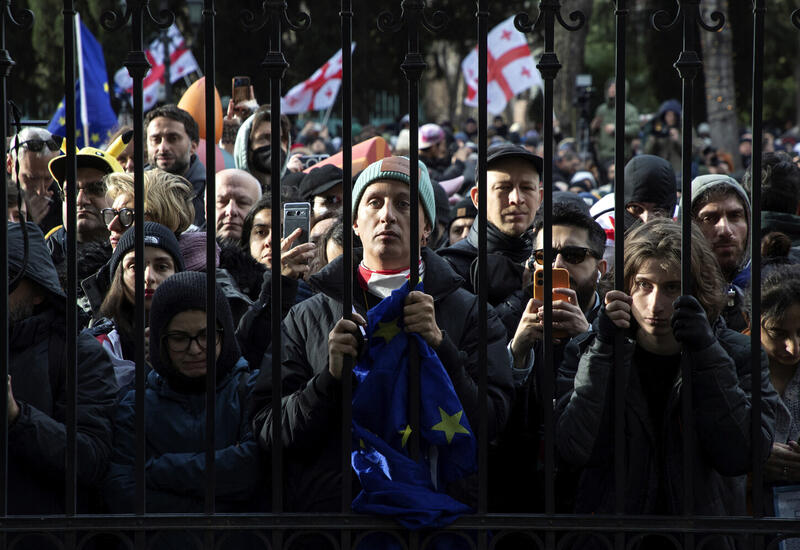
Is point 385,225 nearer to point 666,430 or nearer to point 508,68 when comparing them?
point 666,430

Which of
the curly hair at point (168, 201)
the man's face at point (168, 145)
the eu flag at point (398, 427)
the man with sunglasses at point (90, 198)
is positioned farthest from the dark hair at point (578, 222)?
the man's face at point (168, 145)

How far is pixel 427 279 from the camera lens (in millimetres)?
3432

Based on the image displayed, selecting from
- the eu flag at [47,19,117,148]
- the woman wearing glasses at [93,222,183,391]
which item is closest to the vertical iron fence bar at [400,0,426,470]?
the woman wearing glasses at [93,222,183,391]

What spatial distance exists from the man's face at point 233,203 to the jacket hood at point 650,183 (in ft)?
6.11

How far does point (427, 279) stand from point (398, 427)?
56 cm

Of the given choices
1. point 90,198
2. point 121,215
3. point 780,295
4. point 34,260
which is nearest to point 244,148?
point 90,198

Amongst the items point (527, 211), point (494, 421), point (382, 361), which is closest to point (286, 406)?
point (382, 361)

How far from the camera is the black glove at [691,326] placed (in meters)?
2.95

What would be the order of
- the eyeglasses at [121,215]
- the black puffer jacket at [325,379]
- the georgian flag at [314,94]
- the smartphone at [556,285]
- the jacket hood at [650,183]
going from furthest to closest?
the georgian flag at [314,94], the jacket hood at [650,183], the eyeglasses at [121,215], the smartphone at [556,285], the black puffer jacket at [325,379]

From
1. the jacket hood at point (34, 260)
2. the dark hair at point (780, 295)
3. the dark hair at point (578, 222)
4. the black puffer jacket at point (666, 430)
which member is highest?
the dark hair at point (578, 222)

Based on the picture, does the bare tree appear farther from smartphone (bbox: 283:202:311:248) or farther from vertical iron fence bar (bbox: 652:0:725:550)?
vertical iron fence bar (bbox: 652:0:725:550)

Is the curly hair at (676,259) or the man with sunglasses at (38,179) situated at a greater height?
the man with sunglasses at (38,179)

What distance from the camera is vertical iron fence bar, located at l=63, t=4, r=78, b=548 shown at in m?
2.91

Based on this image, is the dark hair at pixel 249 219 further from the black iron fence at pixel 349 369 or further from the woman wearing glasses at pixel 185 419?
the black iron fence at pixel 349 369
